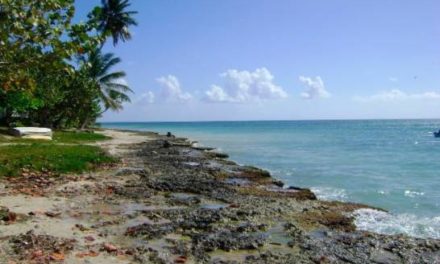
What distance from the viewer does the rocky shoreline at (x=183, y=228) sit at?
8.40m

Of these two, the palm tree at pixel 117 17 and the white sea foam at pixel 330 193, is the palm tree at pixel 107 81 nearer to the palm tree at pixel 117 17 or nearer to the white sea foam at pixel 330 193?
the palm tree at pixel 117 17

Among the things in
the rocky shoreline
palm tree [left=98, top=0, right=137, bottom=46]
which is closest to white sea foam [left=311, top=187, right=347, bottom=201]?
the rocky shoreline

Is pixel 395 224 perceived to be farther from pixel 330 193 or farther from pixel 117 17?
pixel 117 17

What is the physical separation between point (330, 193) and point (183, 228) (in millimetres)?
11229

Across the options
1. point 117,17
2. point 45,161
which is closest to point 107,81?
point 117,17

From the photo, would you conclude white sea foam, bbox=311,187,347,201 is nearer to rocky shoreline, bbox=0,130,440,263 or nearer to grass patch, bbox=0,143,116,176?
rocky shoreline, bbox=0,130,440,263

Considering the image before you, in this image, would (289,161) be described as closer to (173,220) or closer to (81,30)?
(173,220)

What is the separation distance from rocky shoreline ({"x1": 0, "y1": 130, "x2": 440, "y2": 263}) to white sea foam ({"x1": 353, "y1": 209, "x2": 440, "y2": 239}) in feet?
1.46

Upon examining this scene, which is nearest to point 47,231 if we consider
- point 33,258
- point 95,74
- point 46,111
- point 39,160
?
point 33,258

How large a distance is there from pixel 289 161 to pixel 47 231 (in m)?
27.7

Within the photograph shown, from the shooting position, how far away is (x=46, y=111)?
148 ft

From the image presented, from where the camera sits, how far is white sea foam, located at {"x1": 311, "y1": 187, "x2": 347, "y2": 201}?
61.9 ft

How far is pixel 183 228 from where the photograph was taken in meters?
10.4

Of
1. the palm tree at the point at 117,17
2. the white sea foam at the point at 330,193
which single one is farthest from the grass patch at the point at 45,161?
the palm tree at the point at 117,17
